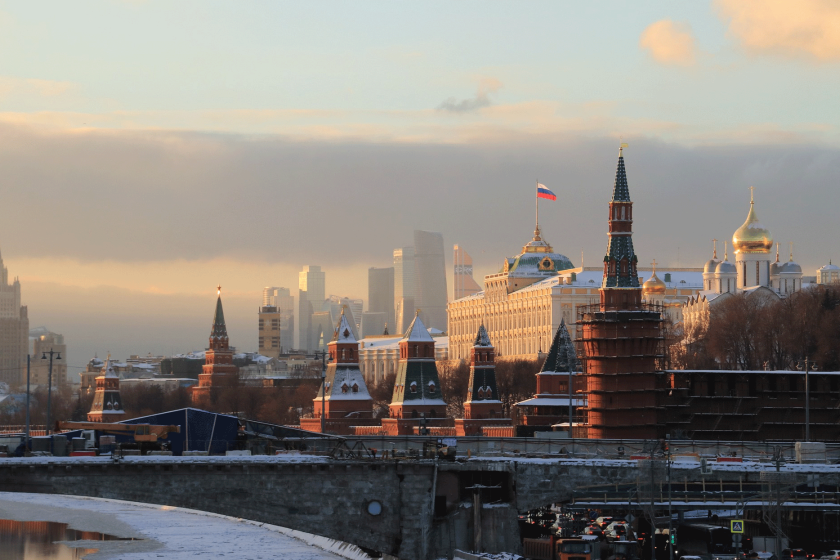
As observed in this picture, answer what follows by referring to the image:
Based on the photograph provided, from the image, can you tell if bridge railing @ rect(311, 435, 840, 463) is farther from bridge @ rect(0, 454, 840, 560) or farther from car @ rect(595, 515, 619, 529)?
bridge @ rect(0, 454, 840, 560)

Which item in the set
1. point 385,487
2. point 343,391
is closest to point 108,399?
point 343,391

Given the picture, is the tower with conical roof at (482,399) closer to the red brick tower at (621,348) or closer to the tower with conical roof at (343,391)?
the tower with conical roof at (343,391)

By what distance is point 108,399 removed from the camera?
194m

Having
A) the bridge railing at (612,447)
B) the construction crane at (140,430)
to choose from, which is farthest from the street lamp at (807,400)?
the construction crane at (140,430)

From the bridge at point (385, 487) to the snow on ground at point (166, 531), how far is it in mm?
1277

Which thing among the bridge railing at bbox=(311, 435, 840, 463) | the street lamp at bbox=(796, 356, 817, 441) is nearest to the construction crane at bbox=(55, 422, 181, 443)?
the bridge railing at bbox=(311, 435, 840, 463)

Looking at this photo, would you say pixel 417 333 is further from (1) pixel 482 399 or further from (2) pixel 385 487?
(2) pixel 385 487

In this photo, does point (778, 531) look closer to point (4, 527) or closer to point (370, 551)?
point (370, 551)

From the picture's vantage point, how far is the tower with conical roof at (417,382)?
142375 mm

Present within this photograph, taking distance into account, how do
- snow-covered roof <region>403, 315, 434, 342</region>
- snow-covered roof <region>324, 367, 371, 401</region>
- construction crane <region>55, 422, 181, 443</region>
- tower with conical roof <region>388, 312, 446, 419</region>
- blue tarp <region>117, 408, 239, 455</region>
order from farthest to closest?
snow-covered roof <region>324, 367, 371, 401</region> < snow-covered roof <region>403, 315, 434, 342</region> < tower with conical roof <region>388, 312, 446, 419</region> < blue tarp <region>117, 408, 239, 455</region> < construction crane <region>55, 422, 181, 443</region>

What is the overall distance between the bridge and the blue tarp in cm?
1893

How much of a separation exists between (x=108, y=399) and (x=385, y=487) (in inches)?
5198

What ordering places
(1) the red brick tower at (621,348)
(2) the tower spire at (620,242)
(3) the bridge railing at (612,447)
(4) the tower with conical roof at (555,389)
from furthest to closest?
(4) the tower with conical roof at (555,389), (2) the tower spire at (620,242), (1) the red brick tower at (621,348), (3) the bridge railing at (612,447)

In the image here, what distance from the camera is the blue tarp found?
87.8 metres
